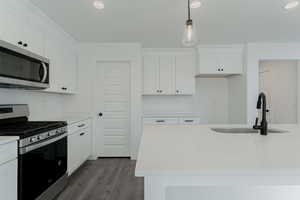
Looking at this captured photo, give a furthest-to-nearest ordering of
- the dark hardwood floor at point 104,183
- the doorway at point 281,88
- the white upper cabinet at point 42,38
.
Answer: the doorway at point 281,88 → the dark hardwood floor at point 104,183 → the white upper cabinet at point 42,38

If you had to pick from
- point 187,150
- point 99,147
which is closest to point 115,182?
point 99,147

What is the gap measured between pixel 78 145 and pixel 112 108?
1152 mm

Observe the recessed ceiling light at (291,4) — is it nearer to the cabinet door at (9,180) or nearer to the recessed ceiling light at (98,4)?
the recessed ceiling light at (98,4)

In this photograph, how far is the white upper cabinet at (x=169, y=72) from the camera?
14.8ft

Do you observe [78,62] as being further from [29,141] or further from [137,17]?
[29,141]

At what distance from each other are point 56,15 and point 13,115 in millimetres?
1428

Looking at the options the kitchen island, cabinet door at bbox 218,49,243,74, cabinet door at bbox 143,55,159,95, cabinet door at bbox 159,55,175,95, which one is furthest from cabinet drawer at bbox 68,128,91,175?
cabinet door at bbox 218,49,243,74

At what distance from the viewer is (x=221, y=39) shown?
391cm

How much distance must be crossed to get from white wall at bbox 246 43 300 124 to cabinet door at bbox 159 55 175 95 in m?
1.50

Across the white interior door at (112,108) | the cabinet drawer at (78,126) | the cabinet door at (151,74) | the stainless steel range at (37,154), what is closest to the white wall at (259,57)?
the cabinet door at (151,74)

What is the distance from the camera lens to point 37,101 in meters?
3.15

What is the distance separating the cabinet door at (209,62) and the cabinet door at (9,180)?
3.61 meters

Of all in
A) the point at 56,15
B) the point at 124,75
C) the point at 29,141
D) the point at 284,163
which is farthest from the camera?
the point at 124,75

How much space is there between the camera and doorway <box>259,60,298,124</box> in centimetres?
533
